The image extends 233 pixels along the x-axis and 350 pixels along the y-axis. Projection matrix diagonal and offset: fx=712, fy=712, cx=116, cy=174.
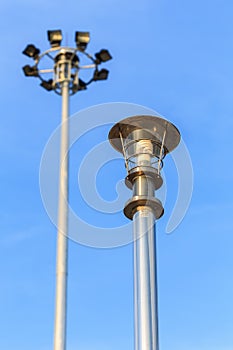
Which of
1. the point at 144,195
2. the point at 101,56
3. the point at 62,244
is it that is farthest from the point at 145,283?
the point at 101,56

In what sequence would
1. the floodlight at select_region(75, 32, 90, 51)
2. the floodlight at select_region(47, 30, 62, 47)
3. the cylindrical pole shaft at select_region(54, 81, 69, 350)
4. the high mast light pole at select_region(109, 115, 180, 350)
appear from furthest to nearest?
the high mast light pole at select_region(109, 115, 180, 350) → the floodlight at select_region(47, 30, 62, 47) → the floodlight at select_region(75, 32, 90, 51) → the cylindrical pole shaft at select_region(54, 81, 69, 350)

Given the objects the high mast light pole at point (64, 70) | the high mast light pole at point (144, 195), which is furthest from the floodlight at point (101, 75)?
the high mast light pole at point (144, 195)

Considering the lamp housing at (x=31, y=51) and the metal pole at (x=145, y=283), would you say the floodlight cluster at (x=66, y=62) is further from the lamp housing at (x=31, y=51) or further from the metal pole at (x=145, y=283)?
the metal pole at (x=145, y=283)

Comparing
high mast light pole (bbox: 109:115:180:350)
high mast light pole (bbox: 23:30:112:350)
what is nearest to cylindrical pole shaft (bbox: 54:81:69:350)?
high mast light pole (bbox: 23:30:112:350)

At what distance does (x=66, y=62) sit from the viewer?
14.6 m

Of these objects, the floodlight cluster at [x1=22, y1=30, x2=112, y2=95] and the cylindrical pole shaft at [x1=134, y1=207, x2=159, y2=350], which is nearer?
the floodlight cluster at [x1=22, y1=30, x2=112, y2=95]

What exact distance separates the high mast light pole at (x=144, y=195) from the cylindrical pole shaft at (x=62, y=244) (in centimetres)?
728

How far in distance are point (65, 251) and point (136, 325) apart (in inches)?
294

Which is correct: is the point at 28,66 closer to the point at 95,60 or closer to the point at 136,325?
the point at 95,60

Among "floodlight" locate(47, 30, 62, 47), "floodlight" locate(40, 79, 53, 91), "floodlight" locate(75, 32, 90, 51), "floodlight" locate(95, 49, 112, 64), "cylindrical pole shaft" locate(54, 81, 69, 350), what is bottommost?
"cylindrical pole shaft" locate(54, 81, 69, 350)

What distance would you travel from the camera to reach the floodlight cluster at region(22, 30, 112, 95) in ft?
48.1

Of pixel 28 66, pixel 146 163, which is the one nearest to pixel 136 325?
pixel 146 163

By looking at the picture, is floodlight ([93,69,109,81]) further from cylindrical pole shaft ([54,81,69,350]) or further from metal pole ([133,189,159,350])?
metal pole ([133,189,159,350])

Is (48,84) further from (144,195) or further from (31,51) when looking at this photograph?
(144,195)
